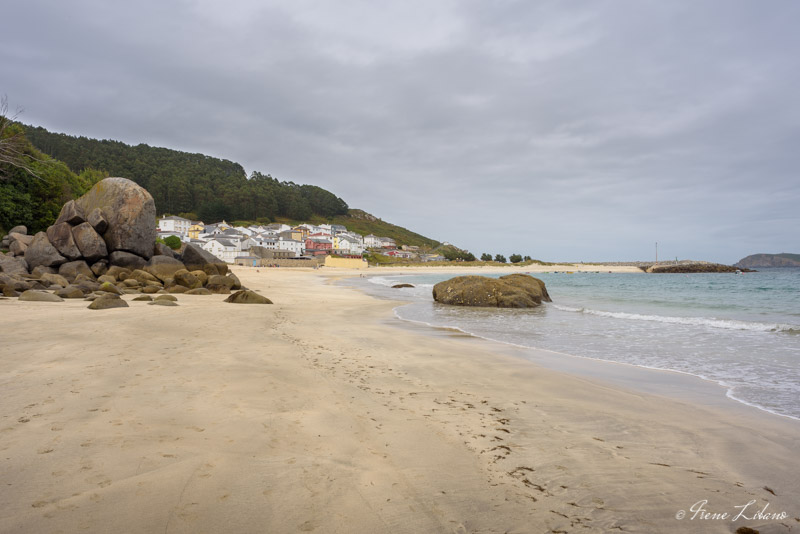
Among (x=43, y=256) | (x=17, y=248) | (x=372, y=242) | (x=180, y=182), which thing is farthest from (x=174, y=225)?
(x=43, y=256)

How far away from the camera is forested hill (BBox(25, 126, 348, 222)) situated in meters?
108

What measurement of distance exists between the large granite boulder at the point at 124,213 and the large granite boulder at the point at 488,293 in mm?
15363

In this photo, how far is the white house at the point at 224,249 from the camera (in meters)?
77.5

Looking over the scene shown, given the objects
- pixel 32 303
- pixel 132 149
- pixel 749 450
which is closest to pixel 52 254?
pixel 32 303

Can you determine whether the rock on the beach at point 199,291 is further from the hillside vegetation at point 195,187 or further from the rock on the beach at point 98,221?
the hillside vegetation at point 195,187

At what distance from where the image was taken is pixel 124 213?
20453 millimetres

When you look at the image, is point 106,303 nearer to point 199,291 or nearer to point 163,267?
point 199,291

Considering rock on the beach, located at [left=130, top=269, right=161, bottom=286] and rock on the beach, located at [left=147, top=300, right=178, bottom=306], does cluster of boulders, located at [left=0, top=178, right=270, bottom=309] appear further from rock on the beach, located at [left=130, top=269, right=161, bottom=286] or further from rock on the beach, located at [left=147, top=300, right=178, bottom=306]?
rock on the beach, located at [left=147, top=300, right=178, bottom=306]

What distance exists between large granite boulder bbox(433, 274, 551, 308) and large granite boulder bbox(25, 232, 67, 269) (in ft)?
59.1

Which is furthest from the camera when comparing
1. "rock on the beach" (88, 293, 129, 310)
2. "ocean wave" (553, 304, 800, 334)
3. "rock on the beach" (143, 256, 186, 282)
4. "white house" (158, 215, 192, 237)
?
"white house" (158, 215, 192, 237)

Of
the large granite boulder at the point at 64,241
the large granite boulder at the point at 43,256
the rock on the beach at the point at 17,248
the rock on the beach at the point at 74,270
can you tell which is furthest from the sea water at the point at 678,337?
the rock on the beach at the point at 17,248

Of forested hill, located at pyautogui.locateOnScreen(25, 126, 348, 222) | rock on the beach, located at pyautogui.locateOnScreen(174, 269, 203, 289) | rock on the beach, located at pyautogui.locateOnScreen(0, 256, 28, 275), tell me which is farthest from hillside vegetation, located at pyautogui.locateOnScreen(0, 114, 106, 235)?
forested hill, located at pyautogui.locateOnScreen(25, 126, 348, 222)

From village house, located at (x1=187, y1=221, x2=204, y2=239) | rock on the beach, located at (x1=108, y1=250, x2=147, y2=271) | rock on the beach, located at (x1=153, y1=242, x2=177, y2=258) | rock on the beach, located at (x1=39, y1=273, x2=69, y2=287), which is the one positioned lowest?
rock on the beach, located at (x1=39, y1=273, x2=69, y2=287)

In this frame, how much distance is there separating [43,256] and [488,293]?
68.3 ft
